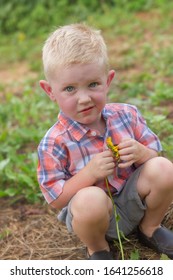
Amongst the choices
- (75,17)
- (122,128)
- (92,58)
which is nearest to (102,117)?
(122,128)

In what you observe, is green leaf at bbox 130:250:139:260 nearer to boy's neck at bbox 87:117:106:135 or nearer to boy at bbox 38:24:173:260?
boy at bbox 38:24:173:260

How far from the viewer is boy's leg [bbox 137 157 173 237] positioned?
2389mm

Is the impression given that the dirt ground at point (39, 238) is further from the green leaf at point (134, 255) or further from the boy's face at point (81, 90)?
the boy's face at point (81, 90)

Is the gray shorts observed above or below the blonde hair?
below

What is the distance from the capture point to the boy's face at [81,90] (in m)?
2.32

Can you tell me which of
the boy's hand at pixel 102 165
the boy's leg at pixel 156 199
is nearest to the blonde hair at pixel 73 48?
the boy's hand at pixel 102 165

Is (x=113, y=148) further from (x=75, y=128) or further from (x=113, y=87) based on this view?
(x=113, y=87)

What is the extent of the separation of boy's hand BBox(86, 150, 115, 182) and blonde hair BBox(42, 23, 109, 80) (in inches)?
15.5

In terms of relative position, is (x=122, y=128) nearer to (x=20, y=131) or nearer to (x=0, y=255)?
(x=0, y=255)

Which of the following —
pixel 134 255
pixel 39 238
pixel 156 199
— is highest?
pixel 156 199

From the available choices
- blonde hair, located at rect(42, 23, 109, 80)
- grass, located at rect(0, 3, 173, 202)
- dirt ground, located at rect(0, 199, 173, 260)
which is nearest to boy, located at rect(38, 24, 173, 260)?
blonde hair, located at rect(42, 23, 109, 80)

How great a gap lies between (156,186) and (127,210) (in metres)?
0.22

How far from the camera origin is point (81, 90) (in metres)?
2.34

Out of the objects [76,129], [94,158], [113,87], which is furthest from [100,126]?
[113,87]
